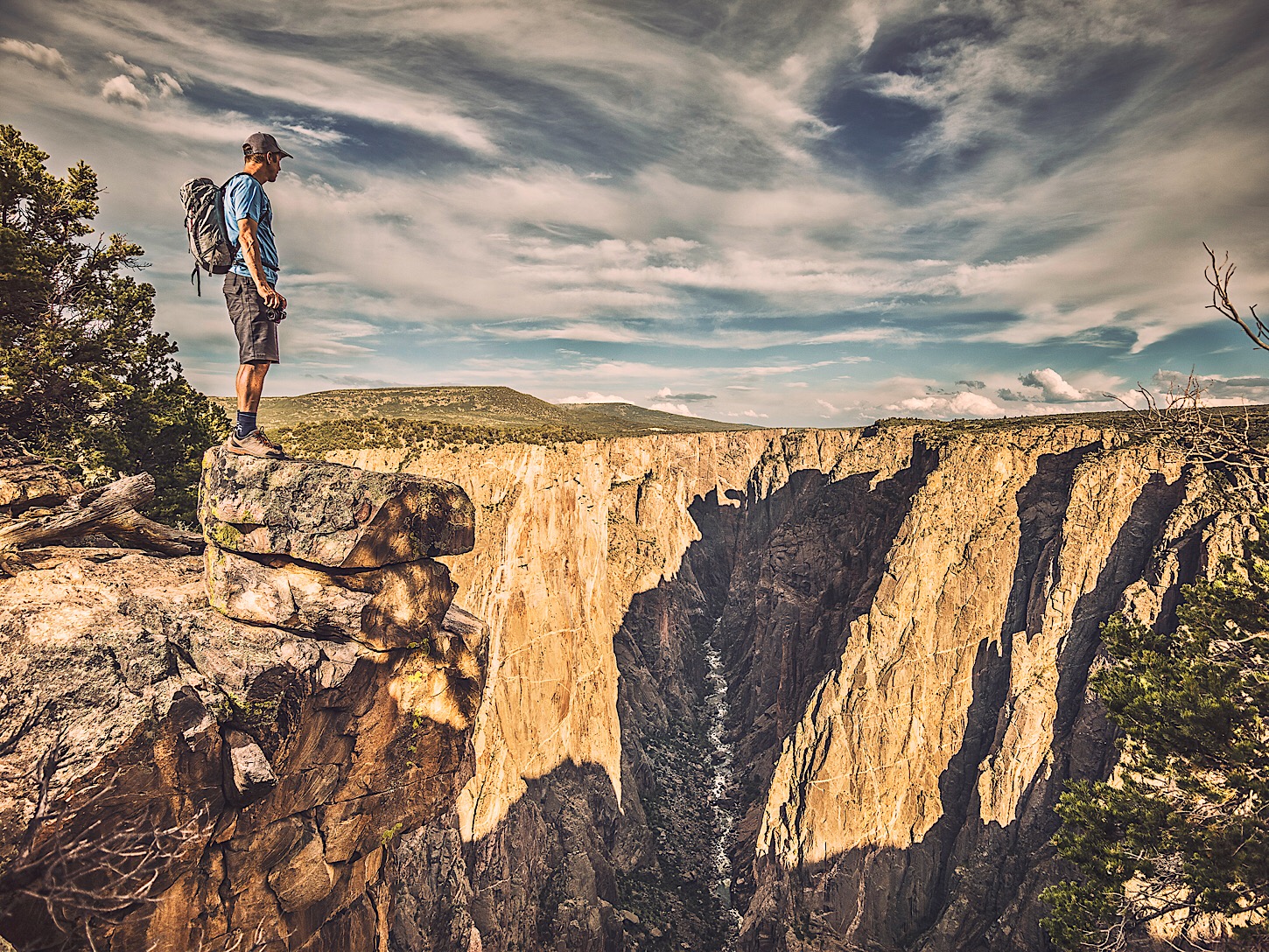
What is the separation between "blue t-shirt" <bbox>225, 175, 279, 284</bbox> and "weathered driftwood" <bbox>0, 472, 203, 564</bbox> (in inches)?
156

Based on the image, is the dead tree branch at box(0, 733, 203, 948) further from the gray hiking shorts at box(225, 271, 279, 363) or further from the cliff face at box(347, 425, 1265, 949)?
the cliff face at box(347, 425, 1265, 949)

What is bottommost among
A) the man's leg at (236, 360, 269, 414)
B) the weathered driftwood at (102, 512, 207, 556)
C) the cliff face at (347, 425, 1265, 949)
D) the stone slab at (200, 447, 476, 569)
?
the cliff face at (347, 425, 1265, 949)

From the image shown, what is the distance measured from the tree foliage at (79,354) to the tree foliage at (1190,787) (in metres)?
26.1

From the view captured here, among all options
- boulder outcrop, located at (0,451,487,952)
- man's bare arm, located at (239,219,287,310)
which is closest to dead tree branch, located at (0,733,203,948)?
boulder outcrop, located at (0,451,487,952)

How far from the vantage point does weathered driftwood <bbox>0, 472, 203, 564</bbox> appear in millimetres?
8797

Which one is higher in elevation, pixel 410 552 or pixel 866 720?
pixel 410 552

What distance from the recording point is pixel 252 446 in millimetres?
10234

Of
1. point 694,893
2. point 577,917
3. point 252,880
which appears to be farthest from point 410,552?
point 694,893

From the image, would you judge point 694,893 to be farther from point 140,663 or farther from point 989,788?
point 140,663

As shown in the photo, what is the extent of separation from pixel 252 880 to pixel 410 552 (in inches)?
223

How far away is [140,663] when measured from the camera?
26.4 feet

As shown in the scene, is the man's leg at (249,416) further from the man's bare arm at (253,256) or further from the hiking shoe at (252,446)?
the man's bare arm at (253,256)

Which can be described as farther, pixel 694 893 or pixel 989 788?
pixel 694 893

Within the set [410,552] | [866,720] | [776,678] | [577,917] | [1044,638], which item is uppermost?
[410,552]
